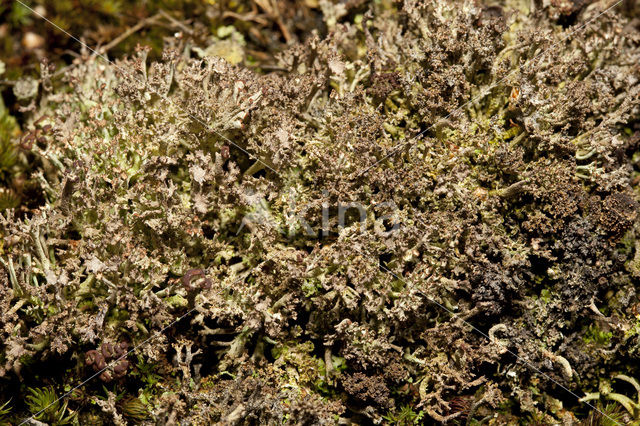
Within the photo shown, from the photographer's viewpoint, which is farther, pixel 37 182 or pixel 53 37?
pixel 53 37

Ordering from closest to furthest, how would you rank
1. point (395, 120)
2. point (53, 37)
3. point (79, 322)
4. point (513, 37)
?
point (79, 322)
point (395, 120)
point (513, 37)
point (53, 37)

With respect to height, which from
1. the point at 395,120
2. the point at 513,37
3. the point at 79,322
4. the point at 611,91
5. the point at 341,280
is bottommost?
the point at 79,322

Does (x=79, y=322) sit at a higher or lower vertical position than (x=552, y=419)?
higher

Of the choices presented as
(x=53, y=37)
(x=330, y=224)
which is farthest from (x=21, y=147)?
(x=330, y=224)

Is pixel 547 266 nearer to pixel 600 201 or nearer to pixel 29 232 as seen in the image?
pixel 600 201

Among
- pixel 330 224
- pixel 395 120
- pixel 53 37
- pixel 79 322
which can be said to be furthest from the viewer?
pixel 53 37

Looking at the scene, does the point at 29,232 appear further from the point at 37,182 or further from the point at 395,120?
the point at 395,120
